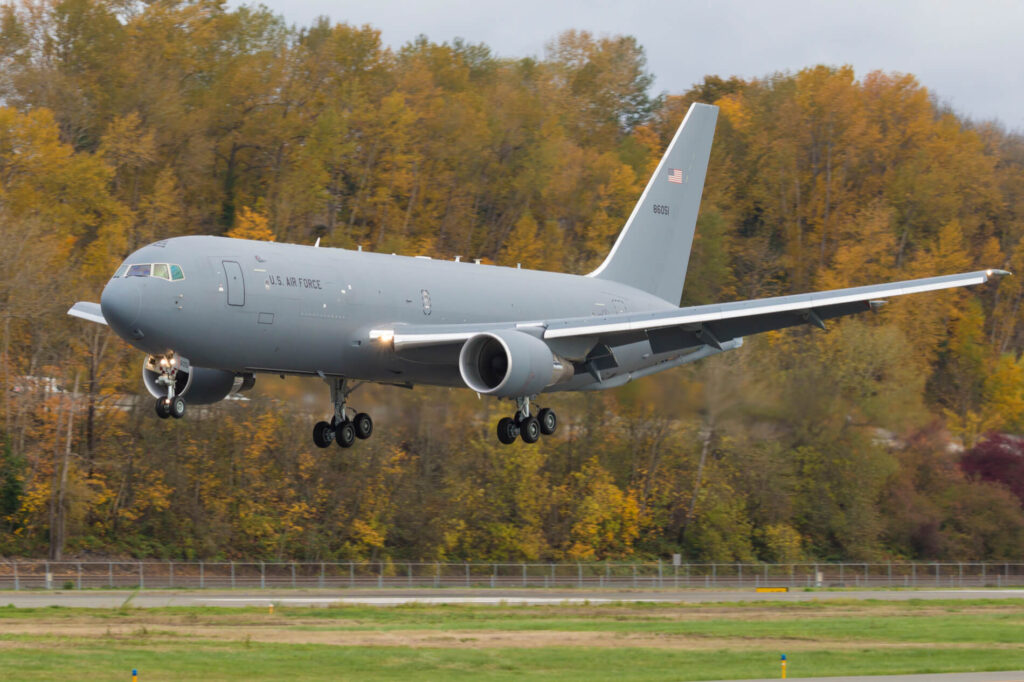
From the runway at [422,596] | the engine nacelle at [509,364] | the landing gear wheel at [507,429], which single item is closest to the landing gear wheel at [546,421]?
the landing gear wheel at [507,429]

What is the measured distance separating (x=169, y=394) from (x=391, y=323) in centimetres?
589

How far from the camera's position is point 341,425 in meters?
40.3

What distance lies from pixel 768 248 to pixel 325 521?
4705 centimetres

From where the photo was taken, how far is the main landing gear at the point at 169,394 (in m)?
33.3

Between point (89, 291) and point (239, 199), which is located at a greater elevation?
point (239, 199)

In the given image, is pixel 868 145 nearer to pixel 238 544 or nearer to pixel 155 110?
pixel 155 110

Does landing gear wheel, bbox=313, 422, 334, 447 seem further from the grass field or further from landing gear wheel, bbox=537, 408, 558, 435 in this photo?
landing gear wheel, bbox=537, 408, 558, 435

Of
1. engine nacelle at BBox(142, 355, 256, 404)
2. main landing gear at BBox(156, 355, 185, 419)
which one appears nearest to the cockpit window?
main landing gear at BBox(156, 355, 185, 419)

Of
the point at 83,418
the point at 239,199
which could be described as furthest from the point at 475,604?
the point at 239,199

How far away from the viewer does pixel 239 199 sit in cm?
8594

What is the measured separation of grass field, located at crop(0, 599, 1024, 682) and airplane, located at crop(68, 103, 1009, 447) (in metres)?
5.67

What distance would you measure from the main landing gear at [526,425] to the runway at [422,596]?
485 inches

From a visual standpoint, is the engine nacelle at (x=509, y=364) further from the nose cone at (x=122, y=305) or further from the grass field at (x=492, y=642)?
the nose cone at (x=122, y=305)

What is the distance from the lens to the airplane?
33031 mm
